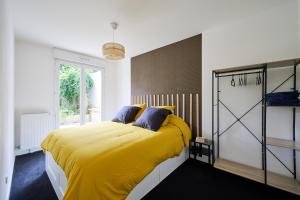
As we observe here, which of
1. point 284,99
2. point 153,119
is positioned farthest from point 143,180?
point 284,99

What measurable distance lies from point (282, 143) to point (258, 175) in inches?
21.2

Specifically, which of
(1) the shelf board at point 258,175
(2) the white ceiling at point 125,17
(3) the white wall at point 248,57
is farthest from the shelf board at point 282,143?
(2) the white ceiling at point 125,17

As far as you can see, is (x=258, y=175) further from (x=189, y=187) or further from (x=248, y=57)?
(x=248, y=57)

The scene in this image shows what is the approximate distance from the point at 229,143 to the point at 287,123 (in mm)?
819

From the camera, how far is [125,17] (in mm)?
2135

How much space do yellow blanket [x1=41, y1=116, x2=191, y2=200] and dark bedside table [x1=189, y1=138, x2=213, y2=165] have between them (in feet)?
2.47

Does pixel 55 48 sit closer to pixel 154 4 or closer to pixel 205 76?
pixel 154 4

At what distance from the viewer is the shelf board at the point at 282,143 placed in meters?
1.64

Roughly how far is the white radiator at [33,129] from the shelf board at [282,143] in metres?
4.13

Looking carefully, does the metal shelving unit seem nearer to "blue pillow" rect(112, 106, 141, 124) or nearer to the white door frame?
"blue pillow" rect(112, 106, 141, 124)

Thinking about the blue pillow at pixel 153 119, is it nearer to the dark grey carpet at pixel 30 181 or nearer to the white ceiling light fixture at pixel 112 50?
the white ceiling light fixture at pixel 112 50

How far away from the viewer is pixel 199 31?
2.61 meters

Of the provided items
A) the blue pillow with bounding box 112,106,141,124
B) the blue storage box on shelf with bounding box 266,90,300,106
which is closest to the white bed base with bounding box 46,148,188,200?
the blue pillow with bounding box 112,106,141,124

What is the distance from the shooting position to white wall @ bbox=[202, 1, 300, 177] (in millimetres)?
1875
